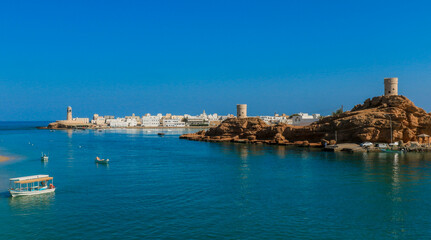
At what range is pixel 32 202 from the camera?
63.9 feet

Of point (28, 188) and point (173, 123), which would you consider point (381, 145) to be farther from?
point (173, 123)

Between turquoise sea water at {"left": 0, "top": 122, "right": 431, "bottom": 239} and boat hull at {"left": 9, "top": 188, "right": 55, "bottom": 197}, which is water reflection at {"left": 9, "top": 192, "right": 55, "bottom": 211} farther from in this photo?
boat hull at {"left": 9, "top": 188, "right": 55, "bottom": 197}

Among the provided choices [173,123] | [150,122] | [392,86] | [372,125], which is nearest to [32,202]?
[372,125]

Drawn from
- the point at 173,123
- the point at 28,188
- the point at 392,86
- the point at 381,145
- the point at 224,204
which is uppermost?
the point at 392,86

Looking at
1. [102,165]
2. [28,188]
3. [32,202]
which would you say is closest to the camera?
[32,202]

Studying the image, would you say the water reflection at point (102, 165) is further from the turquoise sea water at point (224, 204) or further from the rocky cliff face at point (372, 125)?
the rocky cliff face at point (372, 125)


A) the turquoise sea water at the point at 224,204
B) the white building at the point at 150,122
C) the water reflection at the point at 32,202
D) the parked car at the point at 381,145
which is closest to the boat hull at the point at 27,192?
the water reflection at the point at 32,202

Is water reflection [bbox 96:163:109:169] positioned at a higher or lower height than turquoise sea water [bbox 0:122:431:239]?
higher

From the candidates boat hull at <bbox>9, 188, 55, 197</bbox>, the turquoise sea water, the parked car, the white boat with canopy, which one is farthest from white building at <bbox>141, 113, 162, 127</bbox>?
boat hull at <bbox>9, 188, 55, 197</bbox>

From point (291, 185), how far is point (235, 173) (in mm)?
6507

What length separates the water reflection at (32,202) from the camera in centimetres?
1834

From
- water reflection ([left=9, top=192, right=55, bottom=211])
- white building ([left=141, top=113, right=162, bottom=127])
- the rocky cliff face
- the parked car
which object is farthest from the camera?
white building ([left=141, top=113, right=162, bottom=127])

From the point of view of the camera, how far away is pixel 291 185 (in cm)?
2392

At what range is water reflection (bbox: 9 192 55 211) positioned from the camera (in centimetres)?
1834
